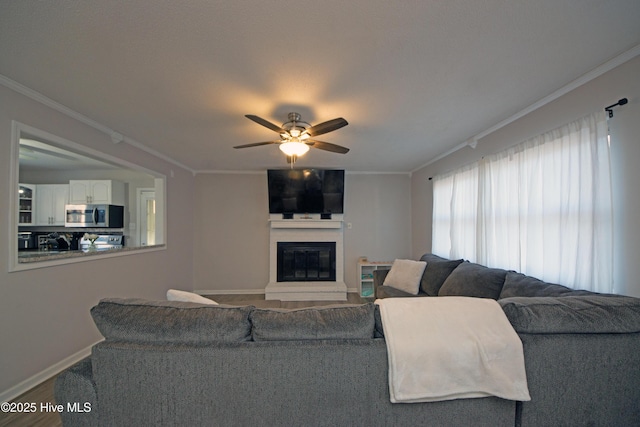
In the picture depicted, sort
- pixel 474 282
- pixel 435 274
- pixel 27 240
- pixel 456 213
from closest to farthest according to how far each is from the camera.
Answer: pixel 474 282, pixel 435 274, pixel 456 213, pixel 27 240

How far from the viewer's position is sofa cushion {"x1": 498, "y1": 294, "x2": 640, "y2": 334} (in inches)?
51.0

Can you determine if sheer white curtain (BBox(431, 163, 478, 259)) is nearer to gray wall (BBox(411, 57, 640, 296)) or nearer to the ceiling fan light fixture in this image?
gray wall (BBox(411, 57, 640, 296))

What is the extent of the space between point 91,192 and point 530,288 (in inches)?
272

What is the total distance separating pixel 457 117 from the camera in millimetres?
2691

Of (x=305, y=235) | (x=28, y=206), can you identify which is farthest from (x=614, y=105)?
(x=28, y=206)

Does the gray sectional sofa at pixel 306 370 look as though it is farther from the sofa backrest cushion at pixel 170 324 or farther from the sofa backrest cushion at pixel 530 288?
the sofa backrest cushion at pixel 530 288

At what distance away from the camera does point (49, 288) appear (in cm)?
235

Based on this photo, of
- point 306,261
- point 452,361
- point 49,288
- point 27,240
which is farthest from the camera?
point 306,261

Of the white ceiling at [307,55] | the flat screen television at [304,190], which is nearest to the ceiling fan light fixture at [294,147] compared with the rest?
the white ceiling at [307,55]

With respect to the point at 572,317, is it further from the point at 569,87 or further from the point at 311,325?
the point at 569,87

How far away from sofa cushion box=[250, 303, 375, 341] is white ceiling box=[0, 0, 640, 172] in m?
1.55

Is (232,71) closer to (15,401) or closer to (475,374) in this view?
(475,374)

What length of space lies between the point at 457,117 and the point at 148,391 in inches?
126

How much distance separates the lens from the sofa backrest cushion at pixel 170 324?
127 centimetres
